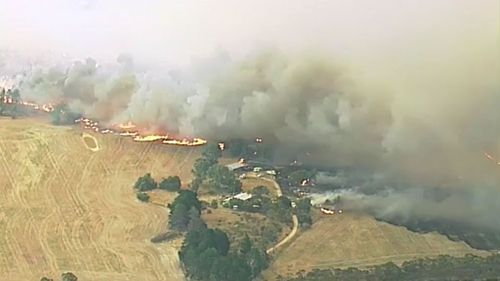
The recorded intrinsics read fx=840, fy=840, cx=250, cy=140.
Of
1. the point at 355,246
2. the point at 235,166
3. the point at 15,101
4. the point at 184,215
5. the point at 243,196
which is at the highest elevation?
the point at 15,101

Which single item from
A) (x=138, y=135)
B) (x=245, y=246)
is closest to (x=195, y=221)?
(x=245, y=246)

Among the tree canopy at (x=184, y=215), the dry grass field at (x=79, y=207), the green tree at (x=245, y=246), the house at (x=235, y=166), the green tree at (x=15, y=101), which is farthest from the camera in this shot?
the green tree at (x=15, y=101)

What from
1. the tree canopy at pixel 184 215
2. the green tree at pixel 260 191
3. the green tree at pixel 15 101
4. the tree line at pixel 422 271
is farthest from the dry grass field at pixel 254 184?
the green tree at pixel 15 101

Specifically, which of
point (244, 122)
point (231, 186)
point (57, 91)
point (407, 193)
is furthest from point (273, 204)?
point (57, 91)

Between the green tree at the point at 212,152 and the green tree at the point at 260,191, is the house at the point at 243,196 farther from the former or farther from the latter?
the green tree at the point at 212,152

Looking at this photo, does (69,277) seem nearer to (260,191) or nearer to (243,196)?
(243,196)

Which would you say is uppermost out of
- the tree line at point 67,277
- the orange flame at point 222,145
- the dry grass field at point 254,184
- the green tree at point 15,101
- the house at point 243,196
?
the green tree at point 15,101
